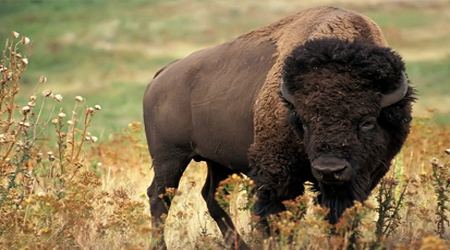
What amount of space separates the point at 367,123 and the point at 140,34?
41.8 metres

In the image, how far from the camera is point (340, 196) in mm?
5207

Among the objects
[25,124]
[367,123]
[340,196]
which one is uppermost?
[367,123]

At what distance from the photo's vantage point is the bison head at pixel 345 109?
4879 millimetres

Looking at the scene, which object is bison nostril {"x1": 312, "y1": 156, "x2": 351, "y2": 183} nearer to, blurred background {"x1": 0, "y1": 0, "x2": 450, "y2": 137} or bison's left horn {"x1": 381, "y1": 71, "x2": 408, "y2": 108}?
bison's left horn {"x1": 381, "y1": 71, "x2": 408, "y2": 108}

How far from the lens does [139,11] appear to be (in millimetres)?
49344

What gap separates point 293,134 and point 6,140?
2239 mm

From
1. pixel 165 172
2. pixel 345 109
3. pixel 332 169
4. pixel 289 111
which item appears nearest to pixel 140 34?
pixel 165 172

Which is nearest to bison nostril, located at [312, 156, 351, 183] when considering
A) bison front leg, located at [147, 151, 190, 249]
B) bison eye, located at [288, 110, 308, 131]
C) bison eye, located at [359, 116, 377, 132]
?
bison eye, located at [359, 116, 377, 132]

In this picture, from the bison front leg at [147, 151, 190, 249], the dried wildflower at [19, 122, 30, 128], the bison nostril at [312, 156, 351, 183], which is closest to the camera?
the bison nostril at [312, 156, 351, 183]

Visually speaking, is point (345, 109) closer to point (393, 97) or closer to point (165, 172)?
point (393, 97)

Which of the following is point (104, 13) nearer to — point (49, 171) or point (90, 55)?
point (90, 55)

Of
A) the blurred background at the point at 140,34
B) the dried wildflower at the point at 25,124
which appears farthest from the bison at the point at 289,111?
the blurred background at the point at 140,34

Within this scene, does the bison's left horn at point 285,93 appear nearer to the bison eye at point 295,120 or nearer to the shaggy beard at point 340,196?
the bison eye at point 295,120

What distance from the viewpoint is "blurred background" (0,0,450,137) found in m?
36.7
